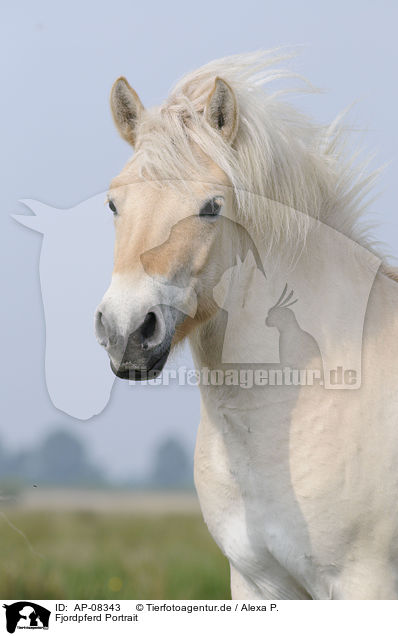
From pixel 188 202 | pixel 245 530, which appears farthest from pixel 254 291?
pixel 245 530

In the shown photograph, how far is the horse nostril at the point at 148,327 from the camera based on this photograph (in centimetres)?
270

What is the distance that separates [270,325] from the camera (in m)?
3.31

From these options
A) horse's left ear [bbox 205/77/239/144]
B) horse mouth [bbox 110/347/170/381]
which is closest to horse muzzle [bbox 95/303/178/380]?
horse mouth [bbox 110/347/170/381]

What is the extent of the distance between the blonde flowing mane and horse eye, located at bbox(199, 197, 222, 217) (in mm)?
121

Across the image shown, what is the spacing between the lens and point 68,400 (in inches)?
134

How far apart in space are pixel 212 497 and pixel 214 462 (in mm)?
187

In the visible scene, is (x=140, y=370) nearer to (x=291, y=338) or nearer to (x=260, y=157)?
(x=291, y=338)

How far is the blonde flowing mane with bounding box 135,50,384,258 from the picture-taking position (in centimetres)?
307

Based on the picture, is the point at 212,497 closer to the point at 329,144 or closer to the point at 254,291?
the point at 254,291

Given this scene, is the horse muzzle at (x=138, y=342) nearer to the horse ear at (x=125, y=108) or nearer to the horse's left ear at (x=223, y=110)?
the horse's left ear at (x=223, y=110)

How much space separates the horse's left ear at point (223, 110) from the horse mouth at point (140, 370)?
1102mm

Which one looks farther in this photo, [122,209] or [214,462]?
[214,462]
